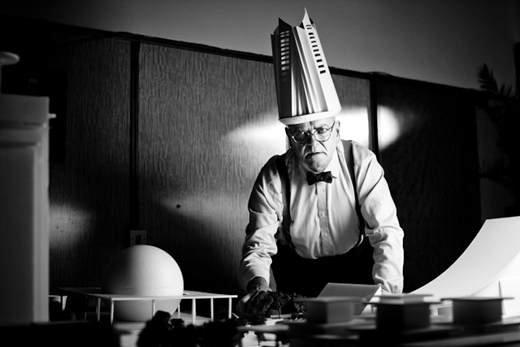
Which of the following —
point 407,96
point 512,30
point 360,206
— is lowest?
point 360,206

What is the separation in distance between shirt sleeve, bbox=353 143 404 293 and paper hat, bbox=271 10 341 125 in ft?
0.82

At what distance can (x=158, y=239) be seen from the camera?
2748mm

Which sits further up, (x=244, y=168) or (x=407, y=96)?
(x=407, y=96)

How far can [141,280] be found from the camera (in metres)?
1.55

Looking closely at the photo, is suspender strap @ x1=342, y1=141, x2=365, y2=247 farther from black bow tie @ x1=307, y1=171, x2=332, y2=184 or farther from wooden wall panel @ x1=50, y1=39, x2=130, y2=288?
wooden wall panel @ x1=50, y1=39, x2=130, y2=288

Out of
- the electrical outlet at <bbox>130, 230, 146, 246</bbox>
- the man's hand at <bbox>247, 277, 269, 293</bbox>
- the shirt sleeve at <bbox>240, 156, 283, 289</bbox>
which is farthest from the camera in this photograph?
the electrical outlet at <bbox>130, 230, 146, 246</bbox>

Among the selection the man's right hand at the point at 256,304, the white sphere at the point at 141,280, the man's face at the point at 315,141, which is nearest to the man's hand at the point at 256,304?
the man's right hand at the point at 256,304

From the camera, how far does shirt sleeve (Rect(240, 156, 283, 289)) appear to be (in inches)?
81.2

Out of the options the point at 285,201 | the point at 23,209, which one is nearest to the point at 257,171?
the point at 285,201

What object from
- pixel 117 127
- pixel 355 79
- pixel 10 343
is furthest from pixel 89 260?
pixel 10 343

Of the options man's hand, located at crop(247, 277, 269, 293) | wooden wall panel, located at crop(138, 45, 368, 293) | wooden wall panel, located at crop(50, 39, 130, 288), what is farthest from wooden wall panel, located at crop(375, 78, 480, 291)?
man's hand, located at crop(247, 277, 269, 293)

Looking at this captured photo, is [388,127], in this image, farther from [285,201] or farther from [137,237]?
[137,237]

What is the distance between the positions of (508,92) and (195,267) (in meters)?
1.99

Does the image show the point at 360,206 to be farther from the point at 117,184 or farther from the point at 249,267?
the point at 117,184
